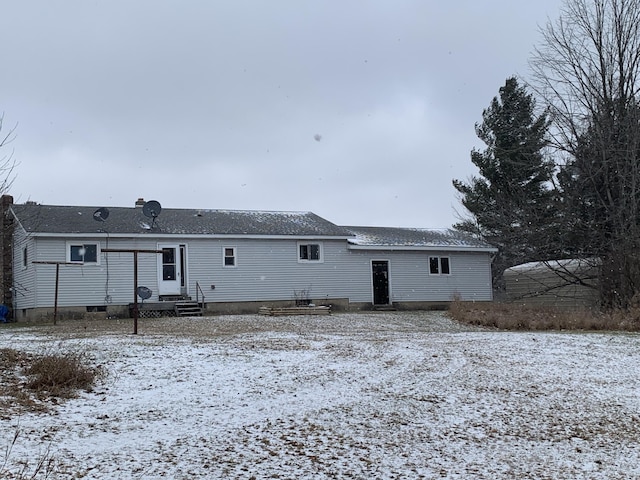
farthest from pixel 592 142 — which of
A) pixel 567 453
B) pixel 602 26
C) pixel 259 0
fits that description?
pixel 567 453

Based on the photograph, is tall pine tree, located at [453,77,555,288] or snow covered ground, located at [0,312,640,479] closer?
snow covered ground, located at [0,312,640,479]

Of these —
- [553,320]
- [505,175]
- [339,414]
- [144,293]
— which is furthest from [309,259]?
[339,414]

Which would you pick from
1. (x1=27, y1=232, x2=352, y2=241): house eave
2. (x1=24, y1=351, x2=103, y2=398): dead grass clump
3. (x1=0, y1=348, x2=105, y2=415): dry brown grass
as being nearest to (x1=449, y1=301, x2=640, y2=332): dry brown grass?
(x1=27, y1=232, x2=352, y2=241): house eave

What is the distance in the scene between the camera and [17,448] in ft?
18.0

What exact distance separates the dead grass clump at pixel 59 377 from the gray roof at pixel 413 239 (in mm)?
18487

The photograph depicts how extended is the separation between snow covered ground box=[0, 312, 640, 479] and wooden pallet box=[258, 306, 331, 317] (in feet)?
31.5

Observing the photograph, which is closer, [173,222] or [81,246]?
[81,246]

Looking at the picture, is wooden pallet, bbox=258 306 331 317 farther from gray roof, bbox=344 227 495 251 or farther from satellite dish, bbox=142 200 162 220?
satellite dish, bbox=142 200 162 220

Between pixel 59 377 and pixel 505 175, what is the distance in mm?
31987

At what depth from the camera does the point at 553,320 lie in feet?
56.5

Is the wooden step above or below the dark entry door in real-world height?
below

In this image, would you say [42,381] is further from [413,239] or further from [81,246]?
[413,239]

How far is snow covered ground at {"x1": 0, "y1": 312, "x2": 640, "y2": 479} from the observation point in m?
5.69

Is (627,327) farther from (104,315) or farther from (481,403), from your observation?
(104,315)
